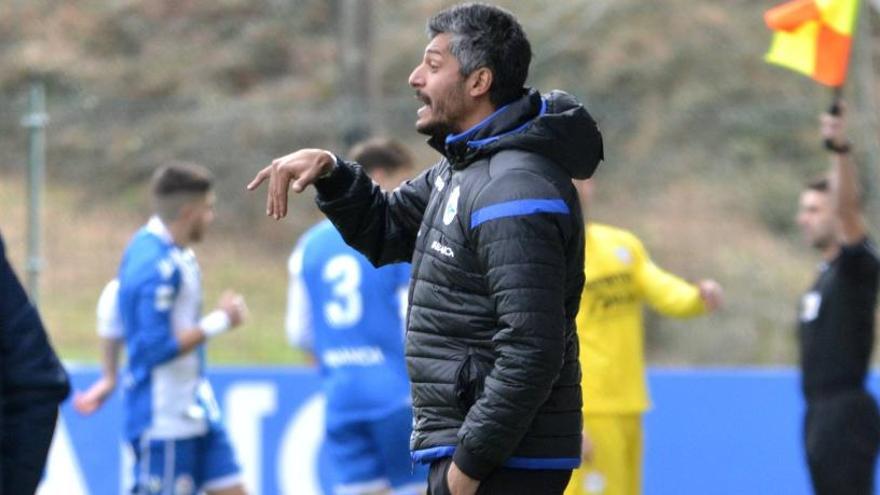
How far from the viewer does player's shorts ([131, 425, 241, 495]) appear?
750 centimetres

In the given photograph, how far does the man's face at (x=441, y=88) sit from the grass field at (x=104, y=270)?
8.97 m

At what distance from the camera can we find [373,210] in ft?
15.4

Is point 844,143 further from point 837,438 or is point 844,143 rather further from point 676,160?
point 676,160

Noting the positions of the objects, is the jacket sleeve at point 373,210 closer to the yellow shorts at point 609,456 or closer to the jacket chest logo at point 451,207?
the jacket chest logo at point 451,207

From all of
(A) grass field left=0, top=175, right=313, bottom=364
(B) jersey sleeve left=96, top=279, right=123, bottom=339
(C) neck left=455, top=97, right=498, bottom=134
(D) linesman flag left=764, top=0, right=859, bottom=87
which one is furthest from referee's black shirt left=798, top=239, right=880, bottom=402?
(A) grass field left=0, top=175, right=313, bottom=364

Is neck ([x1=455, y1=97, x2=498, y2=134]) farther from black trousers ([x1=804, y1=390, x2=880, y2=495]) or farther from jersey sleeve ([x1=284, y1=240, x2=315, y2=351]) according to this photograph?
jersey sleeve ([x1=284, y1=240, x2=315, y2=351])

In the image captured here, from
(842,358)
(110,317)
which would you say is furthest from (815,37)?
(110,317)

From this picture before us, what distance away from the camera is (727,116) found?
13.2 metres

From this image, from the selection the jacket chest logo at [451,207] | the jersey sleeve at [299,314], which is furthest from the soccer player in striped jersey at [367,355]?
the jacket chest logo at [451,207]

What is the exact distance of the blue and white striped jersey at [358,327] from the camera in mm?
7715

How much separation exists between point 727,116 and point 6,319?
967cm

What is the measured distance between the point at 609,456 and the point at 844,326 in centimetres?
122

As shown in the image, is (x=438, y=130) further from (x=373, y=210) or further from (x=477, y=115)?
(x=373, y=210)

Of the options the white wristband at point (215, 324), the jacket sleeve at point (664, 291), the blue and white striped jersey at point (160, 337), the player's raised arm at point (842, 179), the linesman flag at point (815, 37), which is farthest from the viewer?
the white wristband at point (215, 324)
